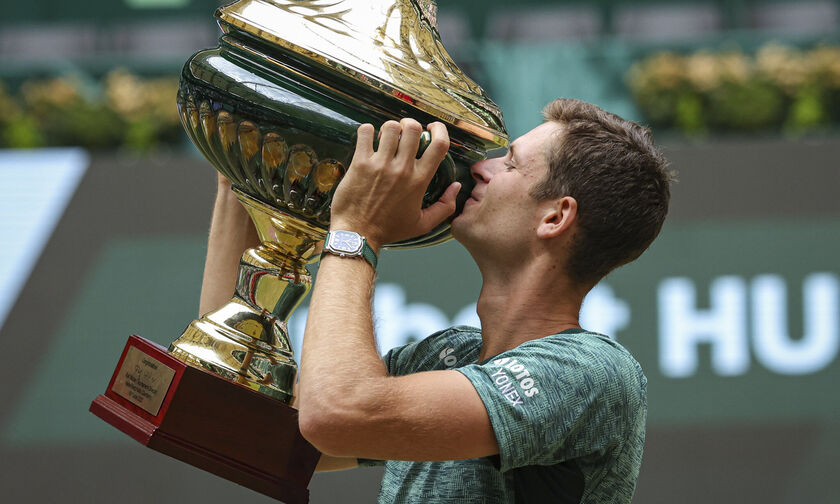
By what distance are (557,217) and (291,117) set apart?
15.3 inches

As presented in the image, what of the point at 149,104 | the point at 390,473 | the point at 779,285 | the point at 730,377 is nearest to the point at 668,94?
the point at 779,285

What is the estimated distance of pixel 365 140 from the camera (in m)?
1.13

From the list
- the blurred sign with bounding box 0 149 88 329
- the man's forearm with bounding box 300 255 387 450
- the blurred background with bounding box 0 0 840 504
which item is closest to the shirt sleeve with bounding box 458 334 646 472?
the man's forearm with bounding box 300 255 387 450

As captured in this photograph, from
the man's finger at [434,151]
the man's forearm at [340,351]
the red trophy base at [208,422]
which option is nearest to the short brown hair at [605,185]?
the man's finger at [434,151]

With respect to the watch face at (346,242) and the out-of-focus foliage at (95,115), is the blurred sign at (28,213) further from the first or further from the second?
the watch face at (346,242)

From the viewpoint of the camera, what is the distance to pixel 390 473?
1353mm

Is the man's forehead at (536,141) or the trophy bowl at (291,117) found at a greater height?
the man's forehead at (536,141)

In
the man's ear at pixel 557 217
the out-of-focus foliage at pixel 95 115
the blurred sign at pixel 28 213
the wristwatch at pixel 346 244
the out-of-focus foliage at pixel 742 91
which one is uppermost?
the out-of-focus foliage at pixel 742 91

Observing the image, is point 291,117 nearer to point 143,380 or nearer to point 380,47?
point 380,47

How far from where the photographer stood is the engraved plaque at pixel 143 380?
3.87ft


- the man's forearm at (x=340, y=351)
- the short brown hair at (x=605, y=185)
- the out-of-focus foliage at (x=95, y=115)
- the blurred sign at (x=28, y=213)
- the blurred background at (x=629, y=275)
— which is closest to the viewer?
the man's forearm at (x=340, y=351)

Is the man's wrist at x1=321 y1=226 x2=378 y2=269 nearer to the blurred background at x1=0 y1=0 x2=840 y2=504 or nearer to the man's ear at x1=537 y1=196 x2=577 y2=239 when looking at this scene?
the man's ear at x1=537 y1=196 x2=577 y2=239

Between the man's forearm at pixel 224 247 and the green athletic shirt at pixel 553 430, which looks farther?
the man's forearm at pixel 224 247

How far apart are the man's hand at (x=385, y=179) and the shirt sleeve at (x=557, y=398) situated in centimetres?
20
